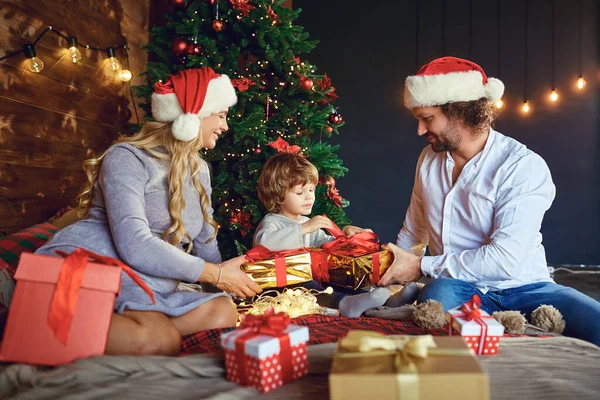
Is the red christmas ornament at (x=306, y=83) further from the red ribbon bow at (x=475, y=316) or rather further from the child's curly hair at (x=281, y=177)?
the red ribbon bow at (x=475, y=316)

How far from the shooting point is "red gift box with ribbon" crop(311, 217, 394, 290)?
2424 mm

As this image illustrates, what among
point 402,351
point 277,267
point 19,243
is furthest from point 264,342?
point 19,243

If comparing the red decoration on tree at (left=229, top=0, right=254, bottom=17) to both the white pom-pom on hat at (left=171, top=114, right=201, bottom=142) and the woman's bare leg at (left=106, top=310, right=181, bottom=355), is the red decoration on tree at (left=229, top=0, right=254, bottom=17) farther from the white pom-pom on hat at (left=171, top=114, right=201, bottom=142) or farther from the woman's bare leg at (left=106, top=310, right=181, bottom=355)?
the woman's bare leg at (left=106, top=310, right=181, bottom=355)

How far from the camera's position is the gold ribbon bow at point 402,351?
1107 mm

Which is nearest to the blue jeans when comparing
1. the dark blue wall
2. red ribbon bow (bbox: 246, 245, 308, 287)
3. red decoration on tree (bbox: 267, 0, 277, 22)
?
red ribbon bow (bbox: 246, 245, 308, 287)

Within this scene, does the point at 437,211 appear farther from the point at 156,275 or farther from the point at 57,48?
the point at 57,48

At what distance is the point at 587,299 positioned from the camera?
2.03m

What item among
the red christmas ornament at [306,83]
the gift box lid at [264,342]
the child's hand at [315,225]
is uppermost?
the red christmas ornament at [306,83]

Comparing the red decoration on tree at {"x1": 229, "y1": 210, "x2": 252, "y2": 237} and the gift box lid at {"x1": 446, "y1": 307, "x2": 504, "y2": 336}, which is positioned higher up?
the red decoration on tree at {"x1": 229, "y1": 210, "x2": 252, "y2": 237}

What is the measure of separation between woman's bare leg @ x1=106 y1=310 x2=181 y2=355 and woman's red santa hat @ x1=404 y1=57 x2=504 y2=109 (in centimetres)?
160

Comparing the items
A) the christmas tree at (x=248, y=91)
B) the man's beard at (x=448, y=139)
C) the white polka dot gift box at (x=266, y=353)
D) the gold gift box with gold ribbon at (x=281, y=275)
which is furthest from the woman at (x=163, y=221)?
the man's beard at (x=448, y=139)

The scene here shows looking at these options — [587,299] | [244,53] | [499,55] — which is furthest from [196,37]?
[499,55]

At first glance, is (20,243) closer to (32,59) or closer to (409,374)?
(32,59)

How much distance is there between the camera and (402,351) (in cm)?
120
